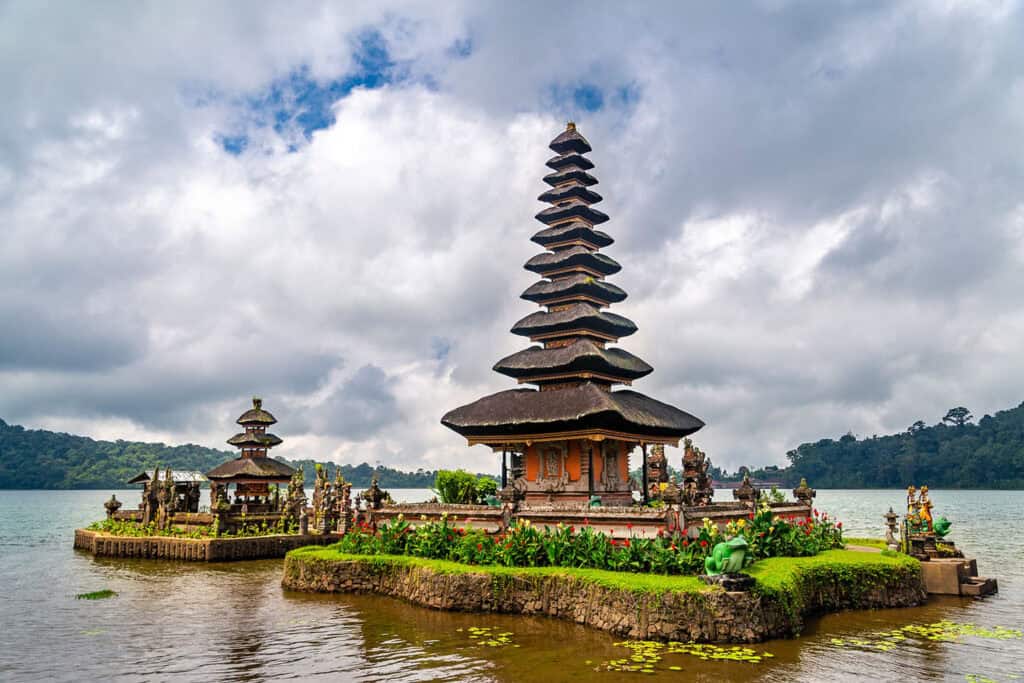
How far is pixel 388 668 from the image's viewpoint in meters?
14.5

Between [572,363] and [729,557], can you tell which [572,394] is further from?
[729,557]

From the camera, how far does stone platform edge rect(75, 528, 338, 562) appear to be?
113ft

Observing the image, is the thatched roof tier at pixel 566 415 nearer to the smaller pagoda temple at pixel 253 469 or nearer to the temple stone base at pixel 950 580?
the temple stone base at pixel 950 580

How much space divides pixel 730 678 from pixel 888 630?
256 inches

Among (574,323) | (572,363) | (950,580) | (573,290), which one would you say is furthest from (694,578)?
(573,290)

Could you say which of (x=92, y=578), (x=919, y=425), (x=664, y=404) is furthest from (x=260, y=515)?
(x=919, y=425)

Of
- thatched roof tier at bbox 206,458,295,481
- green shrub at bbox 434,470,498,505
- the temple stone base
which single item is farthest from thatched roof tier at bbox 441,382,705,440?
thatched roof tier at bbox 206,458,295,481

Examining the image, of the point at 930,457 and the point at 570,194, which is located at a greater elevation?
the point at 570,194

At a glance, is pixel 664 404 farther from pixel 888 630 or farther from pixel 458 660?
pixel 458 660

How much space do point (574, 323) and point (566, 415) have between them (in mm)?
5682

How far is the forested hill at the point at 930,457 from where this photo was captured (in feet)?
361

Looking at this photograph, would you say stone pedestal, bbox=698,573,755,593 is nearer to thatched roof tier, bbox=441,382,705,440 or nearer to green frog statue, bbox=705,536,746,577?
green frog statue, bbox=705,536,746,577

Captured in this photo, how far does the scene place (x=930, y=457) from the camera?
388 ft

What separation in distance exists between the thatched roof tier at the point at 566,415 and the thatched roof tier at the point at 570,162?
1156 cm
